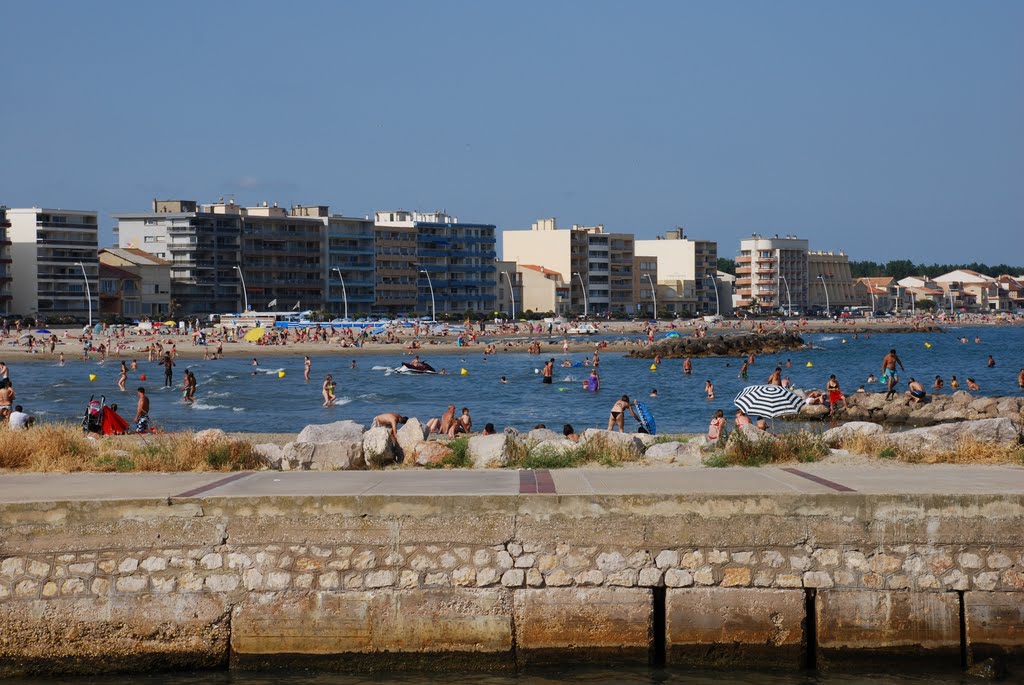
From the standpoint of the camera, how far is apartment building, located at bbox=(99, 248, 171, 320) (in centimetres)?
12575

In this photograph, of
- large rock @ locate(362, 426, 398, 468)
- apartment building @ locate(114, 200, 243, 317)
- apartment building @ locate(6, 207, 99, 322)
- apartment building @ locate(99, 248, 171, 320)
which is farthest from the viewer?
apartment building @ locate(114, 200, 243, 317)

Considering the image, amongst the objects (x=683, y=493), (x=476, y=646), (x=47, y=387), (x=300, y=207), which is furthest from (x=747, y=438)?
(x=300, y=207)

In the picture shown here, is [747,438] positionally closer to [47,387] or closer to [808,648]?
[808,648]

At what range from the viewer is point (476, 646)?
9.16 meters

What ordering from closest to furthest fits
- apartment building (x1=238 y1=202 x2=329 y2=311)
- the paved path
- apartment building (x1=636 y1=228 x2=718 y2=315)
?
the paved path → apartment building (x1=238 y1=202 x2=329 y2=311) → apartment building (x1=636 y1=228 x2=718 y2=315)

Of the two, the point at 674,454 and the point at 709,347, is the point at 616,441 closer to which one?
the point at 674,454

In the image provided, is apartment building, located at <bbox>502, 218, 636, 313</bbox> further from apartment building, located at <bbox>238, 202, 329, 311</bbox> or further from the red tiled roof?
apartment building, located at <bbox>238, 202, 329, 311</bbox>

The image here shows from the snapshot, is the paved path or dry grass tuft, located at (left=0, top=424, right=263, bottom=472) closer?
the paved path

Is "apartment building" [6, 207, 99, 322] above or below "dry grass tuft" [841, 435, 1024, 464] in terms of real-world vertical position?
above

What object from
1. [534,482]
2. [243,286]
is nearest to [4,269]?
[243,286]

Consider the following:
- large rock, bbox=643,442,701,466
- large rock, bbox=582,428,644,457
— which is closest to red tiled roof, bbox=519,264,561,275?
large rock, bbox=582,428,644,457

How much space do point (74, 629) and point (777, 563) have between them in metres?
5.13

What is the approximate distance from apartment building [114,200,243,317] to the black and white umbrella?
111882 mm

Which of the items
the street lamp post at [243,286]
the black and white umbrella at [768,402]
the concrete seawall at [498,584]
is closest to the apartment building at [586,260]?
the street lamp post at [243,286]
